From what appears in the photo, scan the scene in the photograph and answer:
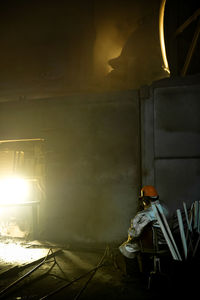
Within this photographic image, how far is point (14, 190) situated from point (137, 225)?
4.47 m

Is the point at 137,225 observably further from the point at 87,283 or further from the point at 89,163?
the point at 89,163

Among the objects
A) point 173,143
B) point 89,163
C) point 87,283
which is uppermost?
point 173,143

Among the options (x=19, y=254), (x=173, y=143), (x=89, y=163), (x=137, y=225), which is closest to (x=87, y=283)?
(x=137, y=225)

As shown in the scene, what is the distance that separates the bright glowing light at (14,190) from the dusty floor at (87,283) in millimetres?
2595

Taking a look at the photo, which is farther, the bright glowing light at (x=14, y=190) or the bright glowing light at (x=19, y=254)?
the bright glowing light at (x=14, y=190)

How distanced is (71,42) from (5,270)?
357 inches

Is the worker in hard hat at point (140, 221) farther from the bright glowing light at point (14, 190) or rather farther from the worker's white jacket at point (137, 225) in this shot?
the bright glowing light at point (14, 190)

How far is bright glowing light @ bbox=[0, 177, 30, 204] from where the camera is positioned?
24.1 feet

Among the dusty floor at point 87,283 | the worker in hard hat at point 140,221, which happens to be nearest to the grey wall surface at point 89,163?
the dusty floor at point 87,283

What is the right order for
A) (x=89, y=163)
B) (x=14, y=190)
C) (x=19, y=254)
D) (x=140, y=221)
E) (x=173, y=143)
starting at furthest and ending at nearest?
1. (x=14, y=190)
2. (x=89, y=163)
3. (x=173, y=143)
4. (x=19, y=254)
5. (x=140, y=221)

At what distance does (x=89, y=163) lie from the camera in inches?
265

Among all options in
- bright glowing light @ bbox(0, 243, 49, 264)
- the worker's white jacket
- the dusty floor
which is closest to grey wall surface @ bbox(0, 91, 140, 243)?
bright glowing light @ bbox(0, 243, 49, 264)

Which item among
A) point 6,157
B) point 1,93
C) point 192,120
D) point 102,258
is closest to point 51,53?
point 1,93

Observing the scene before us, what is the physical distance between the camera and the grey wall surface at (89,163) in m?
6.43
